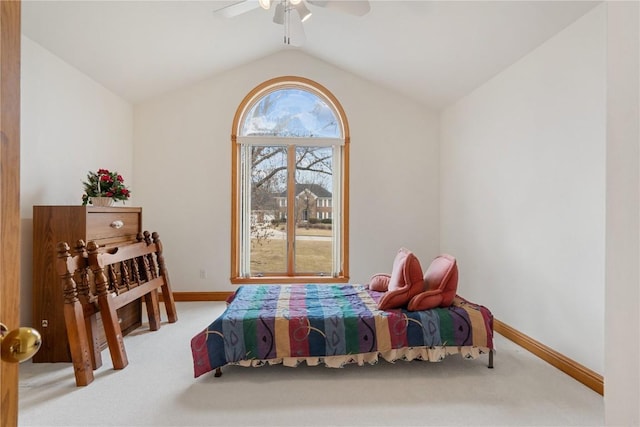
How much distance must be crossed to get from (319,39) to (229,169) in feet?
6.30

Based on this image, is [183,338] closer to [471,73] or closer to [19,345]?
[19,345]

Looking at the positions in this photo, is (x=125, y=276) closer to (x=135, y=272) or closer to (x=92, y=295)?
(x=135, y=272)

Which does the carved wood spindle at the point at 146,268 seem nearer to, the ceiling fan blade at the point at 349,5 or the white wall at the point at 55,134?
the white wall at the point at 55,134

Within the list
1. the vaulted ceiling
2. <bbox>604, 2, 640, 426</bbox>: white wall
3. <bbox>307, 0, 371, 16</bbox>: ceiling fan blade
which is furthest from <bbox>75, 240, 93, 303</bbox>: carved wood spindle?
<bbox>604, 2, 640, 426</bbox>: white wall

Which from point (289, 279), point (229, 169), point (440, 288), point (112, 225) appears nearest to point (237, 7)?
point (112, 225)

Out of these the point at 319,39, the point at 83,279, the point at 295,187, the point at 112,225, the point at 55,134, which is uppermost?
the point at 319,39

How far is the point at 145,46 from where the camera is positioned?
3334 mm

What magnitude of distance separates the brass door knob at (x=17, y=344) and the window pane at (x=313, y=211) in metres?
3.99

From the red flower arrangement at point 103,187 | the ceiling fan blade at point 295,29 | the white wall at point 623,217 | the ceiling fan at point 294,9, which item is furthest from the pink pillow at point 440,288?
the red flower arrangement at point 103,187

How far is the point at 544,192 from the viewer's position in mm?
2709

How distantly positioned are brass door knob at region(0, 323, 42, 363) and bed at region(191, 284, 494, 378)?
177 centimetres

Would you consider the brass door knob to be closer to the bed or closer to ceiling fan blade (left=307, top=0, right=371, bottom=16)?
the bed

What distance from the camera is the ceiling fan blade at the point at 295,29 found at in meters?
2.60

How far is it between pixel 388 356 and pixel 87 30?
3.55 meters
